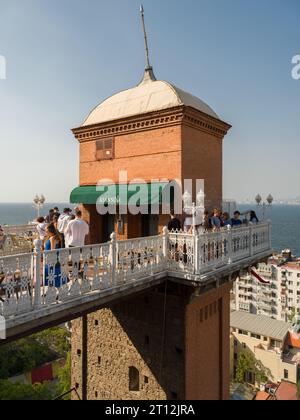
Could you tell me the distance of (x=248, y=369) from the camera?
45156 mm

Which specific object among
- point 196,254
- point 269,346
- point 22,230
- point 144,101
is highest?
point 144,101

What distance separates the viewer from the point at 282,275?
2874 inches

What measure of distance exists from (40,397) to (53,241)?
24.9 m

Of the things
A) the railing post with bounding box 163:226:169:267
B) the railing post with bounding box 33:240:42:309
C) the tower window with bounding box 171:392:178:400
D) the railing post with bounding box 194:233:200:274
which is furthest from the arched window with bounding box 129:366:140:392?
the railing post with bounding box 33:240:42:309

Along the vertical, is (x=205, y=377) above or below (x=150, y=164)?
below

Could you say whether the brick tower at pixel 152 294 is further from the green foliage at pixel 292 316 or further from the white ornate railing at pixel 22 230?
the green foliage at pixel 292 316

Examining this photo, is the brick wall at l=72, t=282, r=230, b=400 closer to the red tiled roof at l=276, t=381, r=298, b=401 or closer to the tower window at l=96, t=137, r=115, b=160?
the tower window at l=96, t=137, r=115, b=160

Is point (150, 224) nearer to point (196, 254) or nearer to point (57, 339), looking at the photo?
point (196, 254)

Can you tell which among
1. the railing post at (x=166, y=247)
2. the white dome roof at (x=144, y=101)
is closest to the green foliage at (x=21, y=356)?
the white dome roof at (x=144, y=101)

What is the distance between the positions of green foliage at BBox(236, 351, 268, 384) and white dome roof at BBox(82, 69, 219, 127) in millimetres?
43833

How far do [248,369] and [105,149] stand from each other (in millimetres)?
45496

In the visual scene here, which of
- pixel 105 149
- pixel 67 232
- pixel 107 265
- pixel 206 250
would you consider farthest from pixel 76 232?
pixel 105 149
